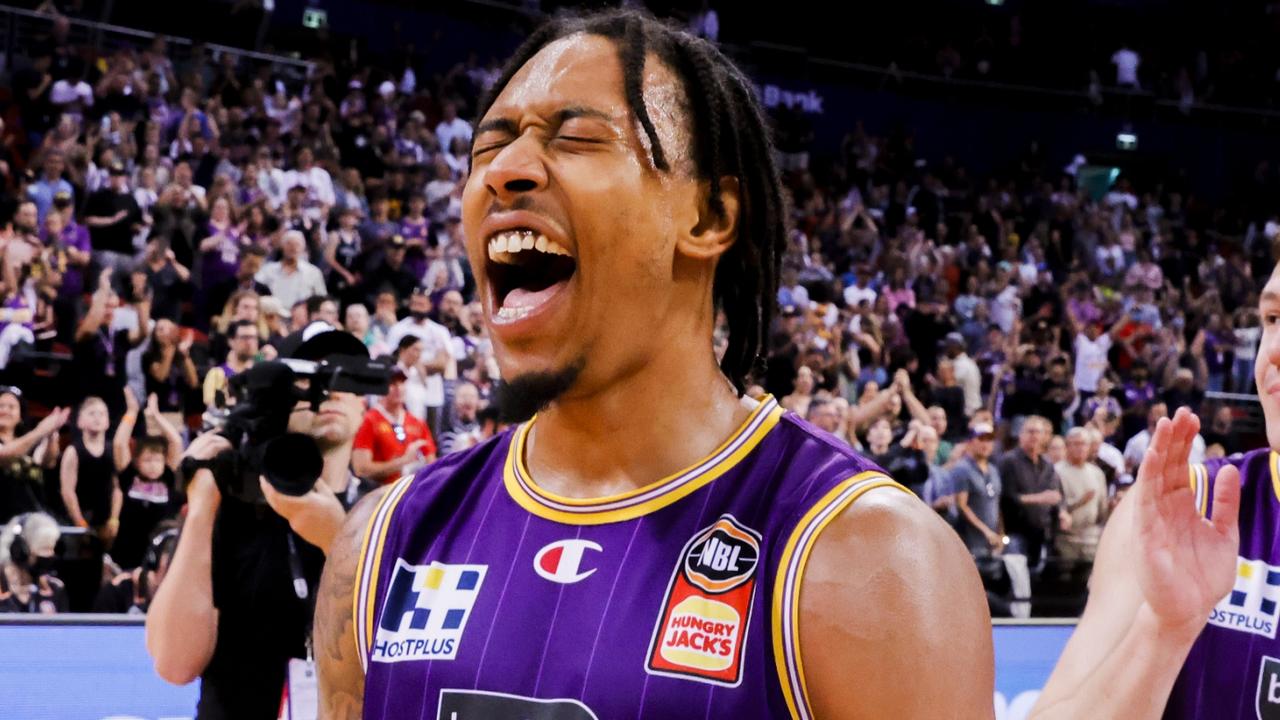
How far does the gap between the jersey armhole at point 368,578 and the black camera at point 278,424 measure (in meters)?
0.97

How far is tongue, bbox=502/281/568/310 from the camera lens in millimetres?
1696

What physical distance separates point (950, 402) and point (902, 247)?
4.69 m

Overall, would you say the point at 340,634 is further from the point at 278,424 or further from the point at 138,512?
the point at 138,512

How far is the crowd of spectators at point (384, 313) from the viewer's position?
7945 mm

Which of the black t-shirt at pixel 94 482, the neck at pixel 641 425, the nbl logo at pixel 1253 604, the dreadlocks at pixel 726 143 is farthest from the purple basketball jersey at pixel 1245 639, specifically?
the black t-shirt at pixel 94 482

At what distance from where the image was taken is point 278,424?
2.90 meters

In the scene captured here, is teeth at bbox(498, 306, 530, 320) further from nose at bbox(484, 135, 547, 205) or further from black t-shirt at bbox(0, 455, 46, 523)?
black t-shirt at bbox(0, 455, 46, 523)

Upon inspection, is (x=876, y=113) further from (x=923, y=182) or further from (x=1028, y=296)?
(x=1028, y=296)

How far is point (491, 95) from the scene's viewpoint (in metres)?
1.93

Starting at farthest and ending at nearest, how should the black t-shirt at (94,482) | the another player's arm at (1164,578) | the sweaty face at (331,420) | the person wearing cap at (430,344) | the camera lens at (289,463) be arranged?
the person wearing cap at (430,344), the black t-shirt at (94,482), the sweaty face at (331,420), the camera lens at (289,463), the another player's arm at (1164,578)

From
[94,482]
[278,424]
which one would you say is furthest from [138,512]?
[278,424]

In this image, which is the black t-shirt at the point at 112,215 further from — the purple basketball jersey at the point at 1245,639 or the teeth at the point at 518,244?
the teeth at the point at 518,244

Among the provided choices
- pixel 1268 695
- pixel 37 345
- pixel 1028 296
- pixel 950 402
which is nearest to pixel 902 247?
pixel 1028 296

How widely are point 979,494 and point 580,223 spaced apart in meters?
8.64
